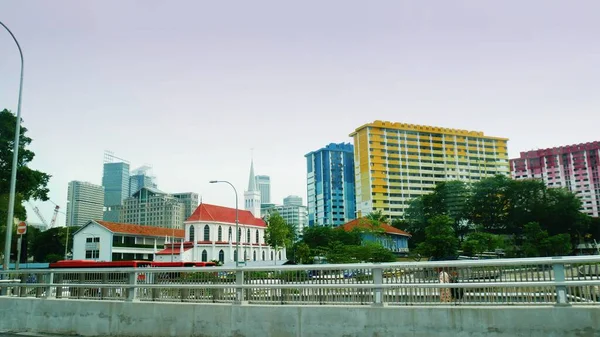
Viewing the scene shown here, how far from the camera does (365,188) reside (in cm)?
14175

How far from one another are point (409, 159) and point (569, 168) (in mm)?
52734

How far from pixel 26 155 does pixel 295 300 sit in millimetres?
44909

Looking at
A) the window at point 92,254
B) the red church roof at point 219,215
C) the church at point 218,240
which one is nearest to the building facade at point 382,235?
the church at point 218,240

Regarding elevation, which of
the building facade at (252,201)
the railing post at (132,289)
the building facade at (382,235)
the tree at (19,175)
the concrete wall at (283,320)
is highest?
the building facade at (252,201)

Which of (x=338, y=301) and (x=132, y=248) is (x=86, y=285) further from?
(x=132, y=248)

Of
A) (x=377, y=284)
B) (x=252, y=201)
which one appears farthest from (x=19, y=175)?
(x=252, y=201)

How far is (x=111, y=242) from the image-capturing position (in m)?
87.0

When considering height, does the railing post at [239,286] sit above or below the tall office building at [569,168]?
below

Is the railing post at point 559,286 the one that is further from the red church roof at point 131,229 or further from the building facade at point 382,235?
the red church roof at point 131,229

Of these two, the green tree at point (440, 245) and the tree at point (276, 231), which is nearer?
the green tree at point (440, 245)

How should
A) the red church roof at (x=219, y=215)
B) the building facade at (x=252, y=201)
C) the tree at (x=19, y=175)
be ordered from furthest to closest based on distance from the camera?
the building facade at (x=252, y=201) < the red church roof at (x=219, y=215) < the tree at (x=19, y=175)

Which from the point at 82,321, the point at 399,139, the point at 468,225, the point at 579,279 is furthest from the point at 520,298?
the point at 399,139

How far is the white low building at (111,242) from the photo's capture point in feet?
286

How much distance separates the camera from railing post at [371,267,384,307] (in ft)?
27.7
